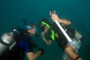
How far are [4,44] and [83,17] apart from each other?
8.44m

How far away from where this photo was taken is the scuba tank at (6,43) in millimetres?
3074

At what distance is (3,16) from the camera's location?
13094 millimetres

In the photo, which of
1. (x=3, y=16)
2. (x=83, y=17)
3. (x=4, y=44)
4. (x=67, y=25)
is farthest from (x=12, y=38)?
(x=3, y=16)

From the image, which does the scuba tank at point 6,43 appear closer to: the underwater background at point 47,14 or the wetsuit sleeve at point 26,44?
the wetsuit sleeve at point 26,44

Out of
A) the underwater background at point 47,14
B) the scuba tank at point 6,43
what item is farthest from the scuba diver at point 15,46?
the underwater background at point 47,14

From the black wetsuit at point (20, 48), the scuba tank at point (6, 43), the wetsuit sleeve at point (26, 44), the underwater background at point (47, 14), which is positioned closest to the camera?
the scuba tank at point (6, 43)

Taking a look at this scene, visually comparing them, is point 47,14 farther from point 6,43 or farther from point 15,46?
point 6,43

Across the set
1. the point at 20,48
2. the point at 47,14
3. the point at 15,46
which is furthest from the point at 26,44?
the point at 47,14

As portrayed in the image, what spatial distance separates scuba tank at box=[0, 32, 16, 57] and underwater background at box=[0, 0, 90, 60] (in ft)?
22.9

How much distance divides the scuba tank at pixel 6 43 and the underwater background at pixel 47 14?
699 centimetres

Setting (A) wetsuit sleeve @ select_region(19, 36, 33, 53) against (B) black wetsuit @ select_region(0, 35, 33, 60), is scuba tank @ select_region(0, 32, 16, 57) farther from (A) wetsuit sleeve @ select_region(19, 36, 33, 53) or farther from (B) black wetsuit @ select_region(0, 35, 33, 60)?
(A) wetsuit sleeve @ select_region(19, 36, 33, 53)

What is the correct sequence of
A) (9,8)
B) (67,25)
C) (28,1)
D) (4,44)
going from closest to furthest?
(4,44)
(67,25)
(28,1)
(9,8)

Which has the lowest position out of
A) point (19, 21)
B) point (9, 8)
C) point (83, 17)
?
point (83, 17)

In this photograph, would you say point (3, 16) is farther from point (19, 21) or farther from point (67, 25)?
point (67, 25)
